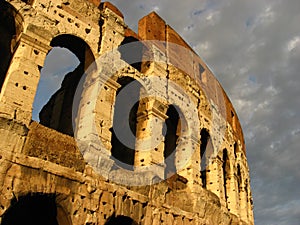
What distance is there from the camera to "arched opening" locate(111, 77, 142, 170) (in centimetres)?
1011

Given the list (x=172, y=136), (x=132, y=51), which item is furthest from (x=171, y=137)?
(x=132, y=51)

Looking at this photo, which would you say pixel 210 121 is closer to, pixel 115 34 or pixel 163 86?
pixel 163 86

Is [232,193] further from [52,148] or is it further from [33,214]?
[52,148]

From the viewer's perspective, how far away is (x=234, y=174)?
1390 cm

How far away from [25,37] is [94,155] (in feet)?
9.65

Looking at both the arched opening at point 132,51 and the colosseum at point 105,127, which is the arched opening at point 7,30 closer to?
the colosseum at point 105,127

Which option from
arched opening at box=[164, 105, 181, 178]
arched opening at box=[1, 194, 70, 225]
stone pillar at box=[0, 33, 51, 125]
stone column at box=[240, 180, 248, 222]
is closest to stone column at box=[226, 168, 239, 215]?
stone column at box=[240, 180, 248, 222]

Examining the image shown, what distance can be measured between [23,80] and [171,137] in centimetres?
618

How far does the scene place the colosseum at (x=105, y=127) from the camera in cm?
653

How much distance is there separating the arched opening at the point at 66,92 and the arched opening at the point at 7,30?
1000mm

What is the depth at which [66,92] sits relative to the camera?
36.1ft

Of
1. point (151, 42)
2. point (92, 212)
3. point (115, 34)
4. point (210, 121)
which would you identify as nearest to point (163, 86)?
point (151, 42)

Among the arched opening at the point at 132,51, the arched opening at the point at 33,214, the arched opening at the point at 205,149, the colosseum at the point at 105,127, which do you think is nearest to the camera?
the colosseum at the point at 105,127

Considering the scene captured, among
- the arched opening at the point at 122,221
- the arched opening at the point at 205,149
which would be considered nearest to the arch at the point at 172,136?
the arched opening at the point at 205,149
